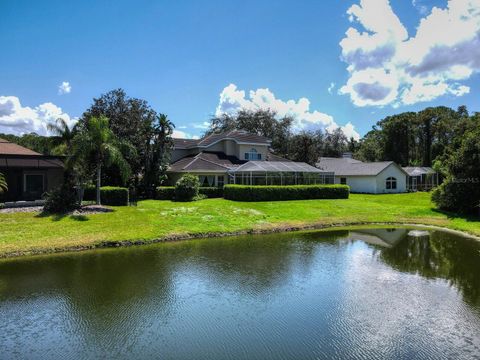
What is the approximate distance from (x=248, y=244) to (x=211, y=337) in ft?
36.1

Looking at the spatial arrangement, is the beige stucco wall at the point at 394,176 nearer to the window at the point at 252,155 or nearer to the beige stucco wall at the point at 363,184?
the beige stucco wall at the point at 363,184

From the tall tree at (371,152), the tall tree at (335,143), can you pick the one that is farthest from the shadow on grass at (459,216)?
the tall tree at (371,152)

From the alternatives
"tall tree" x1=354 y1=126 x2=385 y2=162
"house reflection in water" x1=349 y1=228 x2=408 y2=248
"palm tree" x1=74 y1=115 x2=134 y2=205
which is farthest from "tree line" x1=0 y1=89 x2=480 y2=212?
"tall tree" x1=354 y1=126 x2=385 y2=162

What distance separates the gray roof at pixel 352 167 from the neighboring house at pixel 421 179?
19.2 feet

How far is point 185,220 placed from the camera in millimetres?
23312

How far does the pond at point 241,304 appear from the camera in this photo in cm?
810

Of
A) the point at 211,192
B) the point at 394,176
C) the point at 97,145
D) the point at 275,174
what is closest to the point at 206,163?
the point at 211,192

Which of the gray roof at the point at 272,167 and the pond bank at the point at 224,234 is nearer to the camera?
the pond bank at the point at 224,234

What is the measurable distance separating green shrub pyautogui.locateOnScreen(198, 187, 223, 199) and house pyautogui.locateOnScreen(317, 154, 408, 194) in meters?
18.9

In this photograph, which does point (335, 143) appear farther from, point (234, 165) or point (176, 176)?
point (176, 176)

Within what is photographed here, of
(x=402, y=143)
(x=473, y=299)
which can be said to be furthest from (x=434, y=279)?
(x=402, y=143)

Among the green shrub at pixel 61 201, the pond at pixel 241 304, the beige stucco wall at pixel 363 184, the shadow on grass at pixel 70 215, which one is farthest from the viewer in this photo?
the beige stucco wall at pixel 363 184

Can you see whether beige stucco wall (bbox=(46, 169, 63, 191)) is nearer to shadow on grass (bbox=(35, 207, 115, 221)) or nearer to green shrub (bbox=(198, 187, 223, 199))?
shadow on grass (bbox=(35, 207, 115, 221))

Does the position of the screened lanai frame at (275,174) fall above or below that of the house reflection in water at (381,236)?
above
